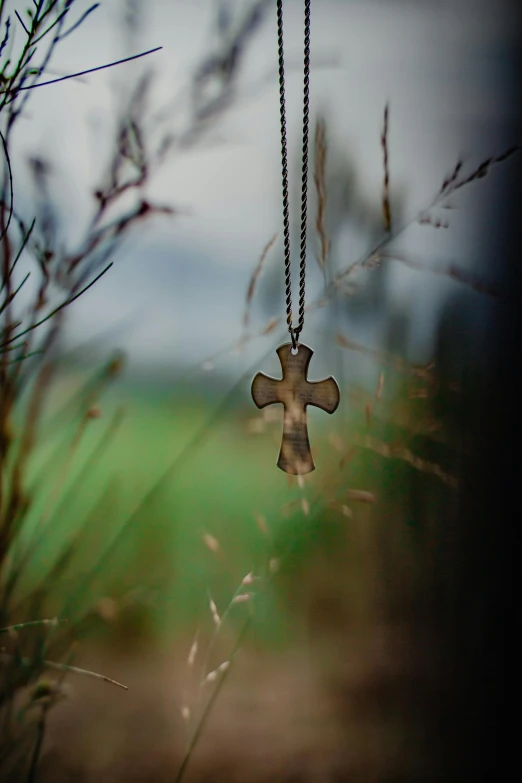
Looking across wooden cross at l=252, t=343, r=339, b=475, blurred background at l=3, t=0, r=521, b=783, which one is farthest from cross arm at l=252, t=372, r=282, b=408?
blurred background at l=3, t=0, r=521, b=783

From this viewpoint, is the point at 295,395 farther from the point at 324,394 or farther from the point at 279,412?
the point at 279,412

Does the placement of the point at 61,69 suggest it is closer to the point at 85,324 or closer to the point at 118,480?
the point at 85,324

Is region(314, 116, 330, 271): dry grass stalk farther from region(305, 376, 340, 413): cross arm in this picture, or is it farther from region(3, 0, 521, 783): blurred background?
region(305, 376, 340, 413): cross arm

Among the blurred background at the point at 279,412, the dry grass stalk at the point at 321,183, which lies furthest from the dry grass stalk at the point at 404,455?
the dry grass stalk at the point at 321,183

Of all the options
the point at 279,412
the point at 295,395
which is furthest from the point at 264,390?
the point at 279,412

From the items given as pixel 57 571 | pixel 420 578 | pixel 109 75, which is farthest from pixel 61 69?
pixel 420 578

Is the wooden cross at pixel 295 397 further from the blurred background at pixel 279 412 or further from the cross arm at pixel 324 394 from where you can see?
the blurred background at pixel 279 412

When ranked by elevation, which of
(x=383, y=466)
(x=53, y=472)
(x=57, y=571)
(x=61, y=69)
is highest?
(x=61, y=69)
